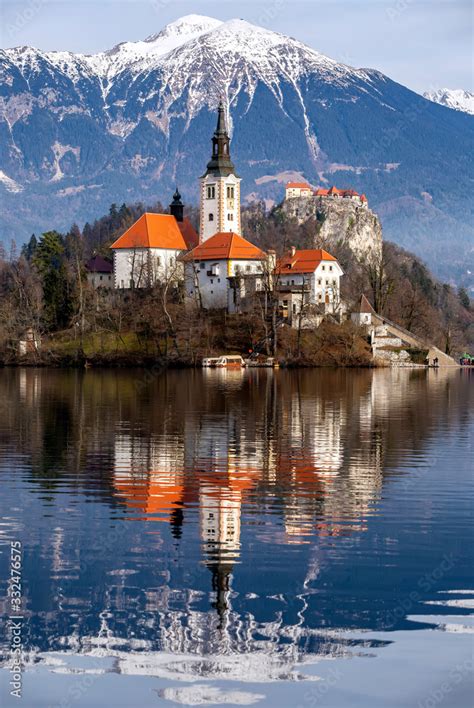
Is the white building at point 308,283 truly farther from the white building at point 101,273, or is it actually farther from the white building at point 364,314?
the white building at point 101,273

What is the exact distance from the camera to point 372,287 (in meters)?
141

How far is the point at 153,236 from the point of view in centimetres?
14475

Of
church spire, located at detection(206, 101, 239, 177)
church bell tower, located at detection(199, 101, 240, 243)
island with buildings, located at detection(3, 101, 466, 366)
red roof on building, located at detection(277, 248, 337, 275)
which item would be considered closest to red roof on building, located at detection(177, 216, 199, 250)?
island with buildings, located at detection(3, 101, 466, 366)

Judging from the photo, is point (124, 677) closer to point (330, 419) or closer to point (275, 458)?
point (275, 458)

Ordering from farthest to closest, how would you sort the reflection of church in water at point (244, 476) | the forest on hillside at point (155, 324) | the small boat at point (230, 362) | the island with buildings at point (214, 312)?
the island with buildings at point (214, 312)
the forest on hillside at point (155, 324)
the small boat at point (230, 362)
the reflection of church in water at point (244, 476)

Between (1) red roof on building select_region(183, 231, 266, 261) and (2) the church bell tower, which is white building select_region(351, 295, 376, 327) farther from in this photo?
(2) the church bell tower

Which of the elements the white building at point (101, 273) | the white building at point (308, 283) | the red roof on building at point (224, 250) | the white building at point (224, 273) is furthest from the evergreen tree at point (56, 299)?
the white building at point (308, 283)

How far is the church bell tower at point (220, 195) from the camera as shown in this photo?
150000mm

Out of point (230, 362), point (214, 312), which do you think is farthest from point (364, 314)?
point (230, 362)

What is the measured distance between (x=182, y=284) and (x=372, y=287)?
2278cm

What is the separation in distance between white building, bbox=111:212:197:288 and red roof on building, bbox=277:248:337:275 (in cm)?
1241

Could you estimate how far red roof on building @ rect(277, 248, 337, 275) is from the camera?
132 m

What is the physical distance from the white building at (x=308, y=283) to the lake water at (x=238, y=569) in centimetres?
8164

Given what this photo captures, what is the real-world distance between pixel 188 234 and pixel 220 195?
648cm
